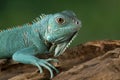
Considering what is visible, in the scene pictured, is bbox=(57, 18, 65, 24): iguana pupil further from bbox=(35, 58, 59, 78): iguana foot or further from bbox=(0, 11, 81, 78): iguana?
bbox=(35, 58, 59, 78): iguana foot

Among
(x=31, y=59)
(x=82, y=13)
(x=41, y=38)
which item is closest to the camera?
(x=31, y=59)

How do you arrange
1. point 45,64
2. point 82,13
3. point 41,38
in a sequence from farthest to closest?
point 82,13 < point 41,38 < point 45,64

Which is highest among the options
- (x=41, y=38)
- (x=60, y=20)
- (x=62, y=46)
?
(x=60, y=20)

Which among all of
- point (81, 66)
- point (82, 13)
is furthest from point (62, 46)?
point (82, 13)

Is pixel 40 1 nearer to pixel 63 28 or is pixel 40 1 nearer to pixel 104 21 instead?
pixel 104 21

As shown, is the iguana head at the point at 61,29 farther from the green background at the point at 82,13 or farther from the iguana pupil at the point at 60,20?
→ the green background at the point at 82,13

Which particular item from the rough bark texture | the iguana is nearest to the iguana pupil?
the iguana

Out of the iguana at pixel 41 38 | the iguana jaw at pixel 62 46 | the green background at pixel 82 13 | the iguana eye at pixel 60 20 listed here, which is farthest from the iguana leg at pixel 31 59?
the green background at pixel 82 13

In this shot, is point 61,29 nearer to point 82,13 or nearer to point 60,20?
point 60,20
